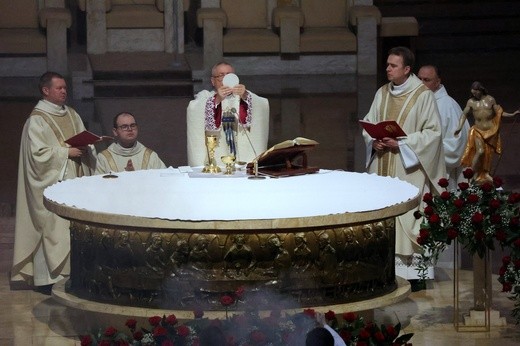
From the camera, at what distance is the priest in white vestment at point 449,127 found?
10.3 metres

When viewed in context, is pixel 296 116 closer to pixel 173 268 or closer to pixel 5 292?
pixel 5 292

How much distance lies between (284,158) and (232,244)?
42.2 inches

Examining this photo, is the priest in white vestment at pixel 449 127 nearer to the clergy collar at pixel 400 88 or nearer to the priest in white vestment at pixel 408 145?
the priest in white vestment at pixel 408 145

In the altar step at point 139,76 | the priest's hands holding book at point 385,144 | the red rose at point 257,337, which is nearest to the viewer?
the red rose at point 257,337

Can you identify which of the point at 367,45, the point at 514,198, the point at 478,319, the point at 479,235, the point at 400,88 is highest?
the point at 367,45

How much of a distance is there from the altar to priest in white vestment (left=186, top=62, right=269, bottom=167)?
1.02 metres

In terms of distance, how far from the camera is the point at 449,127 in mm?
10469

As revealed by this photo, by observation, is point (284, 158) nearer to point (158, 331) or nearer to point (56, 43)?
point (158, 331)

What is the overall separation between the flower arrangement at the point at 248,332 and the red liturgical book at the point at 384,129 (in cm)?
297

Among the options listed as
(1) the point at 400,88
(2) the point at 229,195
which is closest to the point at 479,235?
(2) the point at 229,195

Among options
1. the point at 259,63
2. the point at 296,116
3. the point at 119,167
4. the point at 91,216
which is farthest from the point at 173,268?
the point at 259,63

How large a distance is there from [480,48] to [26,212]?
41.9 feet

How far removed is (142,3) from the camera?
2031 cm

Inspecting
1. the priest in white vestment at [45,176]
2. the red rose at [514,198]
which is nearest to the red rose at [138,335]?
the red rose at [514,198]
